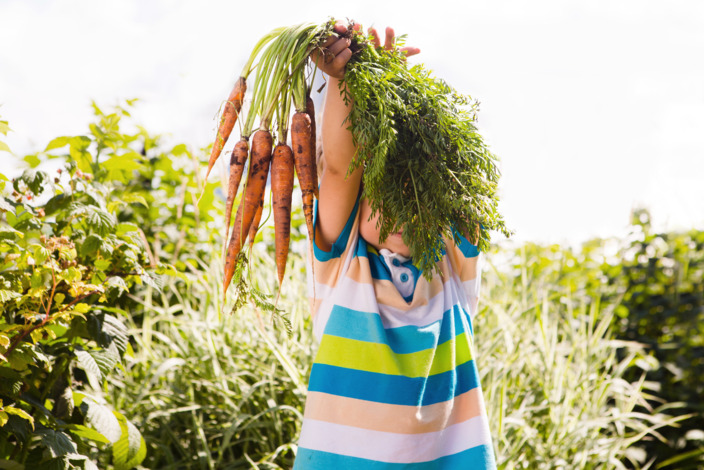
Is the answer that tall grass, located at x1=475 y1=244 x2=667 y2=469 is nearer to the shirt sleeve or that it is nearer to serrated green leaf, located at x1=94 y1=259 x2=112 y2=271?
the shirt sleeve

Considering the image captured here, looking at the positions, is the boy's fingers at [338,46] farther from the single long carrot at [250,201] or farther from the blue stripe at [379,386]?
the blue stripe at [379,386]

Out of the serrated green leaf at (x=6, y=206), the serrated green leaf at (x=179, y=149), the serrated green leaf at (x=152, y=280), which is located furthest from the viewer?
the serrated green leaf at (x=179, y=149)

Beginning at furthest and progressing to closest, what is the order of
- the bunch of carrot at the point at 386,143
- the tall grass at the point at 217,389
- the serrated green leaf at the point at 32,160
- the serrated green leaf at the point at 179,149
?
the serrated green leaf at the point at 179,149 → the tall grass at the point at 217,389 → the serrated green leaf at the point at 32,160 → the bunch of carrot at the point at 386,143

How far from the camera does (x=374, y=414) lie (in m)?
1.35

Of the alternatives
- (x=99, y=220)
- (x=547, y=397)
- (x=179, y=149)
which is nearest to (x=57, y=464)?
(x=99, y=220)

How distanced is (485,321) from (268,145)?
206 centimetres

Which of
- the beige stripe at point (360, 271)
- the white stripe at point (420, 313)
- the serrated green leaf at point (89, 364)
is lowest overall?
the serrated green leaf at point (89, 364)

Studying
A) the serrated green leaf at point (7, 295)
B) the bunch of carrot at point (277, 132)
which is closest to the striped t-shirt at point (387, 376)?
the bunch of carrot at point (277, 132)

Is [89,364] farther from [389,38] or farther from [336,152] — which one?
[389,38]

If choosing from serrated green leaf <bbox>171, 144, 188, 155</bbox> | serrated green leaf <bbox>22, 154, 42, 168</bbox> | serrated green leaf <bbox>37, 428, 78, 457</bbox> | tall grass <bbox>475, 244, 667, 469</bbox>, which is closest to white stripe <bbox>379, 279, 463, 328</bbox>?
serrated green leaf <bbox>37, 428, 78, 457</bbox>

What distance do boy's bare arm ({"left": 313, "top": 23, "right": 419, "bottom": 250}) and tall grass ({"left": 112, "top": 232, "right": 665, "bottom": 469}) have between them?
644 mm

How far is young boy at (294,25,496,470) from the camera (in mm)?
1336

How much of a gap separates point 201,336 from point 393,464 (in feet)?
5.06

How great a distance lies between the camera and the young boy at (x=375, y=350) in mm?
1336
